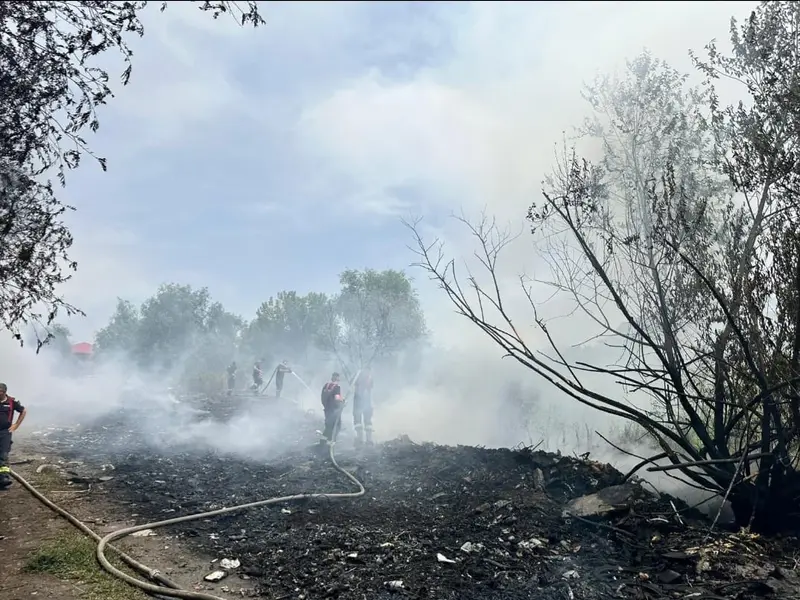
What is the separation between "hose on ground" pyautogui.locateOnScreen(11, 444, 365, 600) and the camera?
14.3 feet

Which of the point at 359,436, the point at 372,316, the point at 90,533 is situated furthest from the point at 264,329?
the point at 90,533

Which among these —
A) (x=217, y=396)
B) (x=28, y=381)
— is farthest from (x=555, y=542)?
(x=28, y=381)

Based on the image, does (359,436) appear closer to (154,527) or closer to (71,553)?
(154,527)

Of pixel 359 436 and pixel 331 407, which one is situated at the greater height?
pixel 331 407

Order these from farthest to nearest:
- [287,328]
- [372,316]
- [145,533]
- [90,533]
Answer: [287,328], [372,316], [145,533], [90,533]

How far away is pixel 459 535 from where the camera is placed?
558cm

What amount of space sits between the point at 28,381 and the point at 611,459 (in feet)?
72.4

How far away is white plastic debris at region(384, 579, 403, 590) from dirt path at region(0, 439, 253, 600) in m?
1.21

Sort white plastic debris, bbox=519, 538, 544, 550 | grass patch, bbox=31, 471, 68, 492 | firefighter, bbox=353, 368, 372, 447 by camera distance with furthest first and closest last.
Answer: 1. firefighter, bbox=353, 368, 372, 447
2. grass patch, bbox=31, 471, 68, 492
3. white plastic debris, bbox=519, 538, 544, 550

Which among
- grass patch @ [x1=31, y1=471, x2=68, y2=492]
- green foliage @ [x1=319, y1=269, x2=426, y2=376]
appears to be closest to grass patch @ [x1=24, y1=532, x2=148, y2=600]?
grass patch @ [x1=31, y1=471, x2=68, y2=492]

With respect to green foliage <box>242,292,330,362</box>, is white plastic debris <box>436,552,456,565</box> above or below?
below

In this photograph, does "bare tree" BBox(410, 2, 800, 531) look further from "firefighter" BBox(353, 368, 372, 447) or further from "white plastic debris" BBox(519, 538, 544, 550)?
"firefighter" BBox(353, 368, 372, 447)

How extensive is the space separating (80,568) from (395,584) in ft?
9.42

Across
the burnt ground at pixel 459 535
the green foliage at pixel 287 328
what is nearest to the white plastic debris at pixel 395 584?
the burnt ground at pixel 459 535
